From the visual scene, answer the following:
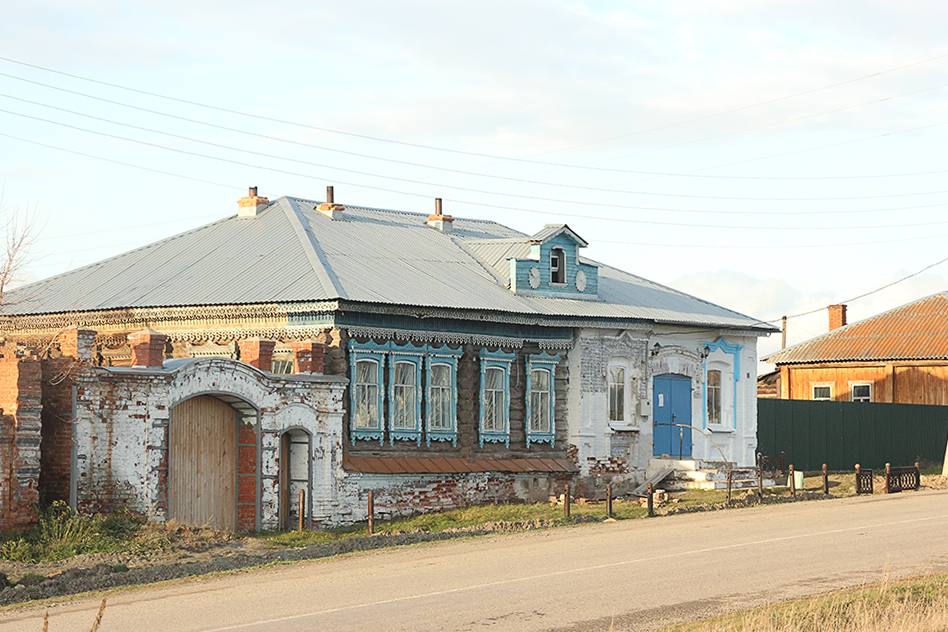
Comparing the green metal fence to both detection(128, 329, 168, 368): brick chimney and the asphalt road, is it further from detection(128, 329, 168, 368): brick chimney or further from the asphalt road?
detection(128, 329, 168, 368): brick chimney

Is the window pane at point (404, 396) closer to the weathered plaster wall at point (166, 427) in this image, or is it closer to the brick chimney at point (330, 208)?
the weathered plaster wall at point (166, 427)

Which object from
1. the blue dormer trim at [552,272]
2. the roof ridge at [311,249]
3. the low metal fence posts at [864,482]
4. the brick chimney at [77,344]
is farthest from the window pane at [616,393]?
the brick chimney at [77,344]

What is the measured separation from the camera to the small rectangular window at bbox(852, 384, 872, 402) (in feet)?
142

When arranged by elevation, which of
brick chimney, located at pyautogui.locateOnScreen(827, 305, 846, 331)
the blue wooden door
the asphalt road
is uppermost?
brick chimney, located at pyautogui.locateOnScreen(827, 305, 846, 331)

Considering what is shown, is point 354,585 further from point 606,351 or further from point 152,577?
point 606,351

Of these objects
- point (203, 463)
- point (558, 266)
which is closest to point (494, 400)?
point (558, 266)

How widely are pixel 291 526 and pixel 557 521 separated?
17.0ft

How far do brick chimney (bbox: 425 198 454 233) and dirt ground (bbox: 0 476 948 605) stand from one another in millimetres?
12966

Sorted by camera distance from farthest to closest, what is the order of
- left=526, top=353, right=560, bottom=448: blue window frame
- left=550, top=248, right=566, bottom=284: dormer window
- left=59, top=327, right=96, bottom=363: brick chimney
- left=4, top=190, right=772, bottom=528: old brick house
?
left=550, top=248, right=566, bottom=284: dormer window < left=526, top=353, right=560, bottom=448: blue window frame < left=4, top=190, right=772, bottom=528: old brick house < left=59, top=327, right=96, bottom=363: brick chimney

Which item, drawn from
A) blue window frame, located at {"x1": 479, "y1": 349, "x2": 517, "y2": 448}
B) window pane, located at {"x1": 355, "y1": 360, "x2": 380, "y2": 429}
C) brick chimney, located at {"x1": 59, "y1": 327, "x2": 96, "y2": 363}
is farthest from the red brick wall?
blue window frame, located at {"x1": 479, "y1": 349, "x2": 517, "y2": 448}

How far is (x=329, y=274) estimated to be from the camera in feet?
86.0

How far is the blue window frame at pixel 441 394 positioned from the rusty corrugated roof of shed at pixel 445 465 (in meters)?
0.56

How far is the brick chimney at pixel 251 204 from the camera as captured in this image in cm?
3167

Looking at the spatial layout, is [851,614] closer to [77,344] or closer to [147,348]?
[77,344]
